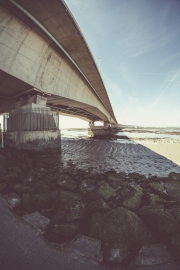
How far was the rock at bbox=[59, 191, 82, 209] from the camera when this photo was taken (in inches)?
110

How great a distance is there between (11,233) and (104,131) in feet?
103

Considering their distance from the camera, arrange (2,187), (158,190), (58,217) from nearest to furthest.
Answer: (58,217) → (2,187) → (158,190)

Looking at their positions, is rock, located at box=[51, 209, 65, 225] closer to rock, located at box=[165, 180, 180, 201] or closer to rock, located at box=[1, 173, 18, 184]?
rock, located at box=[1, 173, 18, 184]

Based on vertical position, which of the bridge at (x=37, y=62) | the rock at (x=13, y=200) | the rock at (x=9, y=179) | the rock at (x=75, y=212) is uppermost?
the bridge at (x=37, y=62)

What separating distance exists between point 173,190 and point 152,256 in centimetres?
257

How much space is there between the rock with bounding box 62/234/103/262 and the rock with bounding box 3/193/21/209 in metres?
1.35

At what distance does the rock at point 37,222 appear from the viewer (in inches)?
78.5

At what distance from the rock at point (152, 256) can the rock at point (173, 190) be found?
1962mm

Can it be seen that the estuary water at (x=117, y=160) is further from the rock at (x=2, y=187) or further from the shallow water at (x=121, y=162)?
the rock at (x=2, y=187)

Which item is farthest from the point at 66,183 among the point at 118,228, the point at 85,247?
the point at 85,247

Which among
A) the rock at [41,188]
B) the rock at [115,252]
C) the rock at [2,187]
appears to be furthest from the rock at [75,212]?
the rock at [2,187]

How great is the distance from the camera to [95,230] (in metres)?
2.09

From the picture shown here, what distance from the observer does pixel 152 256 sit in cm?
169

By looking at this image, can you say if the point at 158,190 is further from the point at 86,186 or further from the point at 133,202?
the point at 86,186
